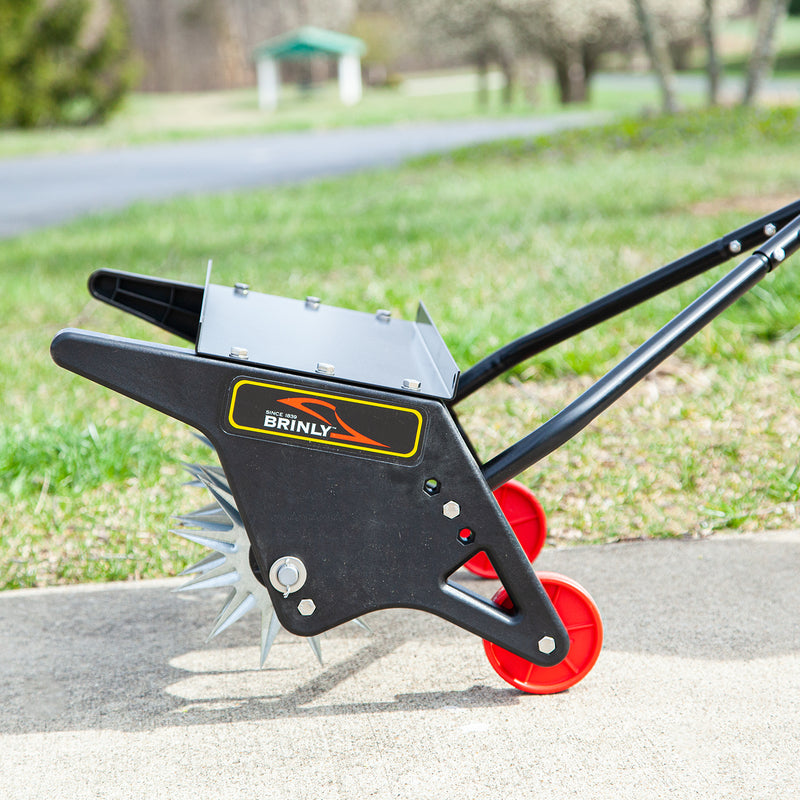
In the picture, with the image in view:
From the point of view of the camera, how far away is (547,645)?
6.50 ft

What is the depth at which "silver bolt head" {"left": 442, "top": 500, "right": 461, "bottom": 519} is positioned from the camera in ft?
6.25

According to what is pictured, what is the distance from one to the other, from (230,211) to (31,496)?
585cm

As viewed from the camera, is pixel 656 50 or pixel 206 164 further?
pixel 206 164

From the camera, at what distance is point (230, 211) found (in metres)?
8.78

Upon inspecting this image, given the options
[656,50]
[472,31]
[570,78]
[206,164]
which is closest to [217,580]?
[656,50]

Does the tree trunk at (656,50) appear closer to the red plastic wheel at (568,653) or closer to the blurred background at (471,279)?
the blurred background at (471,279)

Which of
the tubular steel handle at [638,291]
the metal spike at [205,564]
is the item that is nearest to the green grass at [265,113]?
the tubular steel handle at [638,291]

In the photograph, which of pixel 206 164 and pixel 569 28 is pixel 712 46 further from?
pixel 569 28

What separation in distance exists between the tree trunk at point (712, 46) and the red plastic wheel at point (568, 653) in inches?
548

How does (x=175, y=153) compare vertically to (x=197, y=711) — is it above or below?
above

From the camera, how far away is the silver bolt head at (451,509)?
1.91 m

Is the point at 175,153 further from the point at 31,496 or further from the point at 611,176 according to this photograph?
the point at 31,496

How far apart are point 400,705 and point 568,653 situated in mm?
376

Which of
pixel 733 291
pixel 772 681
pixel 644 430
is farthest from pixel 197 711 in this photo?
pixel 644 430
